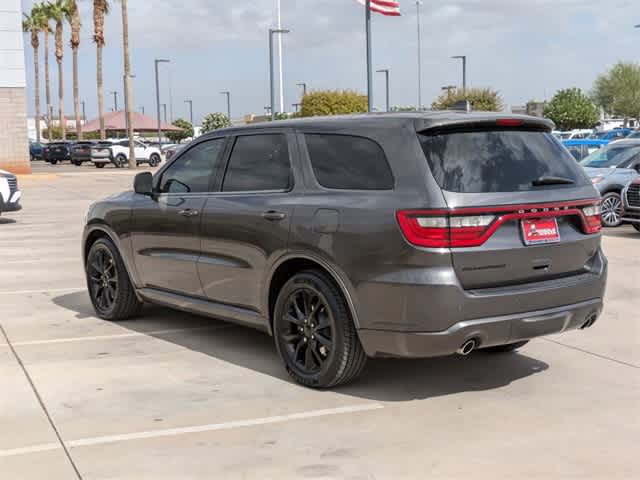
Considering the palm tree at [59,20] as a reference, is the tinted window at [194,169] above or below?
below

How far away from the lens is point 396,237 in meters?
5.22

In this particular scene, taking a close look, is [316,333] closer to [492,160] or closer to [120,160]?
[492,160]

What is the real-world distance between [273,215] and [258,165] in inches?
21.4

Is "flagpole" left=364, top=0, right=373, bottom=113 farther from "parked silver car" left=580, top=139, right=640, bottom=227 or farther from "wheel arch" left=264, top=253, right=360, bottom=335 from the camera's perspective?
"wheel arch" left=264, top=253, right=360, bottom=335

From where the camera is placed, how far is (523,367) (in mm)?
6461

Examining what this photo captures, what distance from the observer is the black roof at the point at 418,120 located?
5.45m

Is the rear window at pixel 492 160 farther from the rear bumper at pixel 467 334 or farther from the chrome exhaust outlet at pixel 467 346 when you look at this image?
the chrome exhaust outlet at pixel 467 346

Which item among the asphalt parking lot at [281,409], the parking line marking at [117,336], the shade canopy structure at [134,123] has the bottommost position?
the asphalt parking lot at [281,409]

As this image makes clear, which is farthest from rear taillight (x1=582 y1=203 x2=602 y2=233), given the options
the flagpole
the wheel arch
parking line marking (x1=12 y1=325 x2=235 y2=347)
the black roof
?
the flagpole

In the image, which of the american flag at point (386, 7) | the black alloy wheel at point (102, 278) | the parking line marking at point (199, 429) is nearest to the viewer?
the parking line marking at point (199, 429)

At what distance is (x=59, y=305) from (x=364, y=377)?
158 inches

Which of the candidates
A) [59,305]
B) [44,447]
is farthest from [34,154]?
[44,447]

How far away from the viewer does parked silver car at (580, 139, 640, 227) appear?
53.7 feet

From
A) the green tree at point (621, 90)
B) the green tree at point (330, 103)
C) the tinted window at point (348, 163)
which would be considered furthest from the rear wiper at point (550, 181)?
the green tree at point (621, 90)
